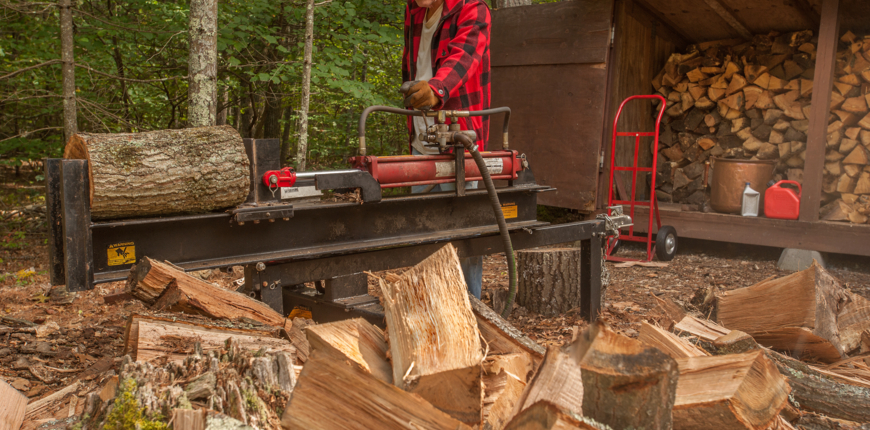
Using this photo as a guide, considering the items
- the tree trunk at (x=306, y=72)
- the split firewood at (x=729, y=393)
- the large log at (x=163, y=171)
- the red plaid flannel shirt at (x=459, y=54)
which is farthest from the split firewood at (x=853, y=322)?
the tree trunk at (x=306, y=72)

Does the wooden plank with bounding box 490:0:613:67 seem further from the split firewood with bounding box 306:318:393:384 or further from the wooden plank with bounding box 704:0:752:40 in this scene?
the split firewood with bounding box 306:318:393:384

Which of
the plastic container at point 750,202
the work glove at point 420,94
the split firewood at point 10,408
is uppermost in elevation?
the work glove at point 420,94

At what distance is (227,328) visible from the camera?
2.29m

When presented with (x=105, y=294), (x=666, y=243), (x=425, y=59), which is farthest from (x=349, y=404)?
(x=666, y=243)

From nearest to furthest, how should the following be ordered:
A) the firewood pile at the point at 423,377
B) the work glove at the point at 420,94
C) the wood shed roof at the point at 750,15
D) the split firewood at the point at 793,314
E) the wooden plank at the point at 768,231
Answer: the firewood pile at the point at 423,377 → the split firewood at the point at 793,314 → the work glove at the point at 420,94 → the wooden plank at the point at 768,231 → the wood shed roof at the point at 750,15

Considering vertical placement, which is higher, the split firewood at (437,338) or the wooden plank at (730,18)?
the wooden plank at (730,18)

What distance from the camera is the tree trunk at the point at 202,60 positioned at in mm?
5109

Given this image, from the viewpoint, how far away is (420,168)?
3.06 m

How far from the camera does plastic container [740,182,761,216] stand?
6.14m

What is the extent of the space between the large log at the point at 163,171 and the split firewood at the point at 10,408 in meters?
0.69

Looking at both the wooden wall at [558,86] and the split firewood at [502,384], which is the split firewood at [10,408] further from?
the wooden wall at [558,86]

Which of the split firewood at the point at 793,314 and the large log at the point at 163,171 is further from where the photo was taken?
the split firewood at the point at 793,314

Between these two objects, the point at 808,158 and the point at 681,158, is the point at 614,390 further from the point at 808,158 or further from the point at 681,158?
the point at 681,158

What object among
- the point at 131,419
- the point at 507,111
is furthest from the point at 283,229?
the point at 507,111
